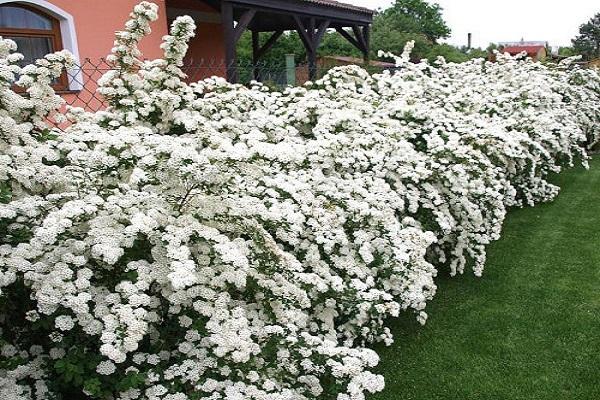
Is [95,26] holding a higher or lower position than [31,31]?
higher

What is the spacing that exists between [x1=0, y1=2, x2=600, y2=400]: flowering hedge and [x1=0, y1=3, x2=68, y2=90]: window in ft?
13.4

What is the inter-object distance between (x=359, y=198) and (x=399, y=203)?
0.34m

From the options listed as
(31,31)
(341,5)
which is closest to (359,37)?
(341,5)

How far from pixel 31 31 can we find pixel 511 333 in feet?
21.6

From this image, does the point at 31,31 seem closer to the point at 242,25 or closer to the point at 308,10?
the point at 242,25

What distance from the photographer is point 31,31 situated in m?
7.14

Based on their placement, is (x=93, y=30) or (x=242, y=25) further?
(x=242, y=25)

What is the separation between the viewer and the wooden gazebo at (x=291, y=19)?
955 centimetres

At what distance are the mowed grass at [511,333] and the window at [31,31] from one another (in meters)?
5.45

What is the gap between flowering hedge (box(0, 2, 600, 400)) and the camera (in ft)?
6.77

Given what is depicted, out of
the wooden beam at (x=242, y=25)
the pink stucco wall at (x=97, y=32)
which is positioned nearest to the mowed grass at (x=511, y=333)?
A: the pink stucco wall at (x=97, y=32)

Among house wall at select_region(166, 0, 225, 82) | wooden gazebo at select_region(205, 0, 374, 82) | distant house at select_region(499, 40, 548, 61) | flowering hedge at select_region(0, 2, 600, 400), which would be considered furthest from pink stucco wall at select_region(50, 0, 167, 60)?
distant house at select_region(499, 40, 548, 61)

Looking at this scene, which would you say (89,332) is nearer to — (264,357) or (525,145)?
(264,357)

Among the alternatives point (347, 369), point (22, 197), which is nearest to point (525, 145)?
point (347, 369)
